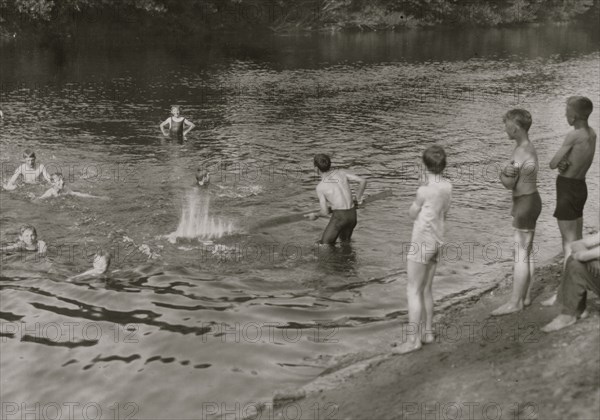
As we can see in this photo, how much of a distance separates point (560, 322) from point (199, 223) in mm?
8726

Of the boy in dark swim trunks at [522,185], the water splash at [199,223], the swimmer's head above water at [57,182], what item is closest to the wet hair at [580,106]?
the boy in dark swim trunks at [522,185]

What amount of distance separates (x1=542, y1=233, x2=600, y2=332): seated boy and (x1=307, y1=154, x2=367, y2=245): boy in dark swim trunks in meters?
5.06

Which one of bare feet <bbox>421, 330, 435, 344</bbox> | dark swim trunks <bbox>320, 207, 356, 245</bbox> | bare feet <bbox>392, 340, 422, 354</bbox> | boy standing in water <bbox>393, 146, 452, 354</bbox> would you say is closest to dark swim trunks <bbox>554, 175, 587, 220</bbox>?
boy standing in water <bbox>393, 146, 452, 354</bbox>

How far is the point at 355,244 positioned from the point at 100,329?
535 cm

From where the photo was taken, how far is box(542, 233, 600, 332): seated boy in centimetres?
789

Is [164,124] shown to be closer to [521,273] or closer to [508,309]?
[508,309]

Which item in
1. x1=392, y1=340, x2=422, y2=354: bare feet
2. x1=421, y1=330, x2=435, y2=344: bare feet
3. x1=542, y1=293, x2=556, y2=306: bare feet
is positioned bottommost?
x1=392, y1=340, x2=422, y2=354: bare feet

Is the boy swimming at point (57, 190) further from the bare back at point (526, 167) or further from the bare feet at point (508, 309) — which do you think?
the bare back at point (526, 167)

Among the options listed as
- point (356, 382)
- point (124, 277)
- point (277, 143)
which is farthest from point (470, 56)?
point (356, 382)

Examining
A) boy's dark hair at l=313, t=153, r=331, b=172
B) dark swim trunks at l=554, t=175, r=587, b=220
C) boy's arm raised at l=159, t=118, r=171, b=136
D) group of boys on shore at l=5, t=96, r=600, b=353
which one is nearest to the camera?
group of boys on shore at l=5, t=96, r=600, b=353

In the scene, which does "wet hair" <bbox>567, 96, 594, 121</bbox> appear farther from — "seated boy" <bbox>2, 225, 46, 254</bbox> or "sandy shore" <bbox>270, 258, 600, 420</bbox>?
"seated boy" <bbox>2, 225, 46, 254</bbox>

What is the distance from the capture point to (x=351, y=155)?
2258 centimetres

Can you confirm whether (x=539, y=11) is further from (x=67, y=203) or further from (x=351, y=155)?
(x=67, y=203)

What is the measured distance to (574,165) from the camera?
893 cm
